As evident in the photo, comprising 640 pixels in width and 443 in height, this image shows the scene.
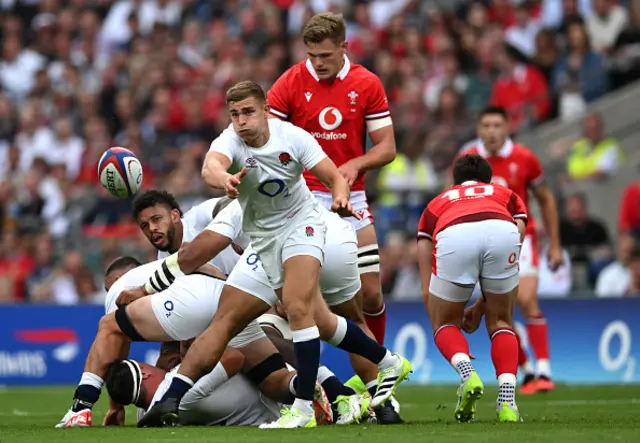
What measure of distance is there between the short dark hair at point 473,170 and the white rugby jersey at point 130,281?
2126mm

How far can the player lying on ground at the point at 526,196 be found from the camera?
12.0 metres

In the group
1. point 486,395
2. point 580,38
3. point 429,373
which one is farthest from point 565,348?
point 580,38

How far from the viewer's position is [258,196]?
8.16 meters

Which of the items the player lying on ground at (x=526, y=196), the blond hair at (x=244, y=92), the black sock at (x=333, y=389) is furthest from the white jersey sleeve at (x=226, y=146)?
the player lying on ground at (x=526, y=196)

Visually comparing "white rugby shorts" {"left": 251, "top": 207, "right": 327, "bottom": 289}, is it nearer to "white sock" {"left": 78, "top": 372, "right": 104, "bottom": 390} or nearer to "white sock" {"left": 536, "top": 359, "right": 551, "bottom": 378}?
"white sock" {"left": 78, "top": 372, "right": 104, "bottom": 390}

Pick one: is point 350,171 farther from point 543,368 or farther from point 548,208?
point 543,368

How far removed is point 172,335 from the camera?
8.64 m

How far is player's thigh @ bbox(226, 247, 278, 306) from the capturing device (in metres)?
8.27

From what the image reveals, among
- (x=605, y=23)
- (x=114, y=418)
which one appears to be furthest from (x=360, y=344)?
(x=605, y=23)

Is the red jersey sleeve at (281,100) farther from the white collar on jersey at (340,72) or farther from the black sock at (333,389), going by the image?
the black sock at (333,389)

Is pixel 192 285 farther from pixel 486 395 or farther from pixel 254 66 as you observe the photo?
pixel 254 66

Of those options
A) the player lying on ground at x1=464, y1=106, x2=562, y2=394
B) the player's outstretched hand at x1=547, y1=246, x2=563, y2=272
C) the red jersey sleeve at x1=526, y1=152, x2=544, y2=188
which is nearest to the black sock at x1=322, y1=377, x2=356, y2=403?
the player lying on ground at x1=464, y1=106, x2=562, y2=394

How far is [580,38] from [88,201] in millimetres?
6813

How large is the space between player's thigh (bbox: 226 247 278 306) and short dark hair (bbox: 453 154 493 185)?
1.54m
